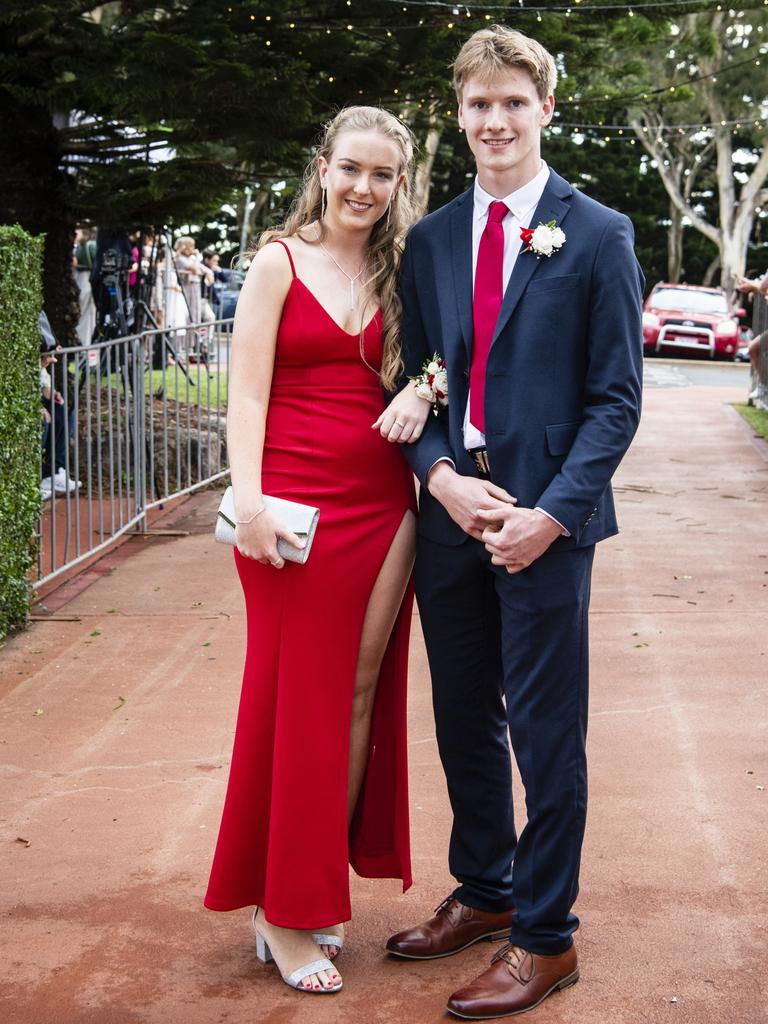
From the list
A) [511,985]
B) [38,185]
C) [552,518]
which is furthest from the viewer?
[38,185]

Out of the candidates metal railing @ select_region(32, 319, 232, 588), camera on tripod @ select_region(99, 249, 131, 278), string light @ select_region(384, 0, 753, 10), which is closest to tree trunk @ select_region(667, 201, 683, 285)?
camera on tripod @ select_region(99, 249, 131, 278)

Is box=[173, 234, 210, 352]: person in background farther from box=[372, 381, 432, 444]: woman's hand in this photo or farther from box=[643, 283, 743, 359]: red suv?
box=[372, 381, 432, 444]: woman's hand

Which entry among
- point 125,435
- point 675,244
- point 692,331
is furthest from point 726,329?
point 125,435

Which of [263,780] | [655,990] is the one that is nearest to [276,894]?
[263,780]

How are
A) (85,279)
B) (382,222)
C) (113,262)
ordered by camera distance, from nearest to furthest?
(382,222) < (113,262) < (85,279)

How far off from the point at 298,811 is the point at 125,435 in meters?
5.89

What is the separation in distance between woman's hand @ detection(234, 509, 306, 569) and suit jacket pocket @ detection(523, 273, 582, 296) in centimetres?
80

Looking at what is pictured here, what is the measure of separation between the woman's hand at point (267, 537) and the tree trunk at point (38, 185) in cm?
819

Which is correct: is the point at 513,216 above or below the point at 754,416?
above

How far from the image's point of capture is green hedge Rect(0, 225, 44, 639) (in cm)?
623

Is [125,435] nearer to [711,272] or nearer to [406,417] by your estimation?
[406,417]

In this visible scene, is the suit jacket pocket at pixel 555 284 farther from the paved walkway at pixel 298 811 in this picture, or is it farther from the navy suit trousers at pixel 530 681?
the paved walkway at pixel 298 811

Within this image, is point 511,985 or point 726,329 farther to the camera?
point 726,329

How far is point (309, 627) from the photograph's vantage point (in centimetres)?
327
